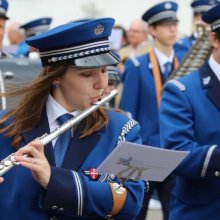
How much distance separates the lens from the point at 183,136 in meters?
4.59

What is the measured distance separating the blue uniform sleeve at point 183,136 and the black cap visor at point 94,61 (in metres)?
0.93

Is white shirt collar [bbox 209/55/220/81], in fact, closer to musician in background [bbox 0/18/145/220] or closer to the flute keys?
musician in background [bbox 0/18/145/220]

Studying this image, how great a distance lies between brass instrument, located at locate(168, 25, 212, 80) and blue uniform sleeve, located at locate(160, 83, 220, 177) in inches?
61.3

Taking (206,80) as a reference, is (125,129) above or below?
above

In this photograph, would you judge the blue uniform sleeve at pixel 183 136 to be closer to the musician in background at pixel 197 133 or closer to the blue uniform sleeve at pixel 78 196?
the musician in background at pixel 197 133

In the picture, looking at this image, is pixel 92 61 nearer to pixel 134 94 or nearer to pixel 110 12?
pixel 134 94

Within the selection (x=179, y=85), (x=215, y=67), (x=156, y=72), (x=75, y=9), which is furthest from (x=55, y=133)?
(x=75, y=9)

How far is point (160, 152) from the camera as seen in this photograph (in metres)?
3.68

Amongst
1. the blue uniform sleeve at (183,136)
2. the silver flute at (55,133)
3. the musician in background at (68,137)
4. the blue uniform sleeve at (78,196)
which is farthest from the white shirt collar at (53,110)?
the blue uniform sleeve at (183,136)

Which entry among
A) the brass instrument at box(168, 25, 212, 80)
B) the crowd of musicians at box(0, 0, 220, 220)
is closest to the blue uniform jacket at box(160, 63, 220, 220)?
the crowd of musicians at box(0, 0, 220, 220)

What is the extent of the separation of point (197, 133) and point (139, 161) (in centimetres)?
103

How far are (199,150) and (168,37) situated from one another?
139 inches

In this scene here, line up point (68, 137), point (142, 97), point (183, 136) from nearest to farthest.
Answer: point (68, 137) → point (183, 136) → point (142, 97)

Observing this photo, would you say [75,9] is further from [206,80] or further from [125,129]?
[125,129]
